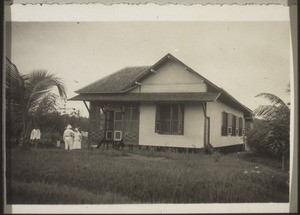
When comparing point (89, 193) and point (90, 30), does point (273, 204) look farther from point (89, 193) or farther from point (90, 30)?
point (90, 30)

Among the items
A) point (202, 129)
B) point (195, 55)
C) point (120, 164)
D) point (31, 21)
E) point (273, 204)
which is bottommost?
point (273, 204)

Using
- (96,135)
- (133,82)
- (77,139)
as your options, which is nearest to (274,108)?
(133,82)

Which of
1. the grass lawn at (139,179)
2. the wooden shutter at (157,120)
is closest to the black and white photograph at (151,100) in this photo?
the grass lawn at (139,179)

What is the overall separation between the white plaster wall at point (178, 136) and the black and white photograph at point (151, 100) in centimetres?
1

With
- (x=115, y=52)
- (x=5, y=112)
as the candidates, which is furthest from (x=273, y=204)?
(x=5, y=112)

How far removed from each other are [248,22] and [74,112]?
2185 mm

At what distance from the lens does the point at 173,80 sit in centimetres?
414

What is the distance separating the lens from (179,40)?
4.04 metres

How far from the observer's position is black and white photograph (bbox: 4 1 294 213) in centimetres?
397

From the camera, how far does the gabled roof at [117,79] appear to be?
4.08m

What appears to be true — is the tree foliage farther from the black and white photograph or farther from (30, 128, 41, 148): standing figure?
(30, 128, 41, 148): standing figure

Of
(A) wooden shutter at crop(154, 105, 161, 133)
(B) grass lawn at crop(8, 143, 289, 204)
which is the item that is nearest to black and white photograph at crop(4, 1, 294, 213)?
(B) grass lawn at crop(8, 143, 289, 204)

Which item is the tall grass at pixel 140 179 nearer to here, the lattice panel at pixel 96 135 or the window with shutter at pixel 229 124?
the lattice panel at pixel 96 135

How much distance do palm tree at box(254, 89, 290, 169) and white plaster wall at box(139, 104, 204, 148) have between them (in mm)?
662
